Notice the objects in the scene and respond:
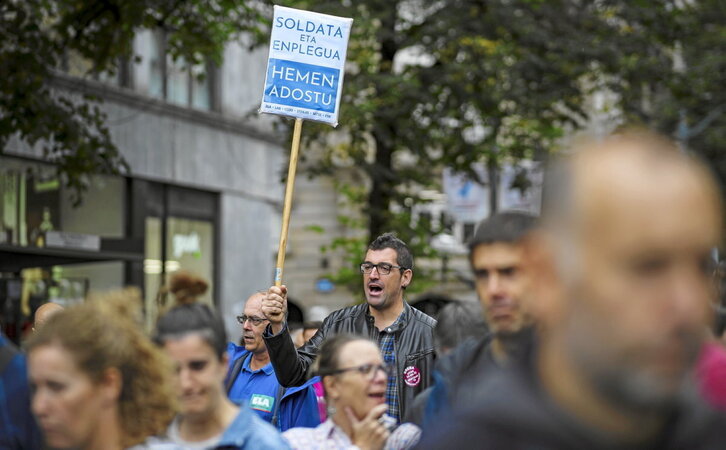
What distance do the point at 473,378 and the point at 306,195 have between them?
122ft

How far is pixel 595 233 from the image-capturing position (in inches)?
81.1

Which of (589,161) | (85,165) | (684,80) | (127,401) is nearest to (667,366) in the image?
(589,161)

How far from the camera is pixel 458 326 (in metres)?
5.11

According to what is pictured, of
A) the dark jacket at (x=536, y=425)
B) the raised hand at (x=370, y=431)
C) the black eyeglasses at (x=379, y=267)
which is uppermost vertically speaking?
the black eyeglasses at (x=379, y=267)

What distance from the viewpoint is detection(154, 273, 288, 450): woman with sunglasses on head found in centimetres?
425

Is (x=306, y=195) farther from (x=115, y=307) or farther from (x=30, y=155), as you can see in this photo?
(x=115, y=307)

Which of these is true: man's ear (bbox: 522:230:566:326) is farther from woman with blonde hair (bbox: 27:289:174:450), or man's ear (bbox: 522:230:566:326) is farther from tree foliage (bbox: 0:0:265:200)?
tree foliage (bbox: 0:0:265:200)

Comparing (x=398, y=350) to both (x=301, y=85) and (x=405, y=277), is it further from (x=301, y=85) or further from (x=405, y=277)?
(x=301, y=85)

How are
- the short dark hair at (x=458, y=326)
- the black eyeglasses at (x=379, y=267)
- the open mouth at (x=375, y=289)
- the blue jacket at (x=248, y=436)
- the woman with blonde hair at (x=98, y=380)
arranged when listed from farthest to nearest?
the black eyeglasses at (x=379, y=267) → the open mouth at (x=375, y=289) → the short dark hair at (x=458, y=326) → the blue jacket at (x=248, y=436) → the woman with blonde hair at (x=98, y=380)

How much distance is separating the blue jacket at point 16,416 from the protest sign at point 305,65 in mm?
4198

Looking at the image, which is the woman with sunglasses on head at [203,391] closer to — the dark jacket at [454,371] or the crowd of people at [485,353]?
the crowd of people at [485,353]

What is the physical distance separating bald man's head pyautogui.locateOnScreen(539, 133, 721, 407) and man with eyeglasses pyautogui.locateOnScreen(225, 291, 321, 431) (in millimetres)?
5388

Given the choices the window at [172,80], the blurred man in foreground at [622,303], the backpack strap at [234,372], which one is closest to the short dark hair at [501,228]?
the blurred man in foreground at [622,303]

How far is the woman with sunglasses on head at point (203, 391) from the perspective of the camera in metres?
4.25
